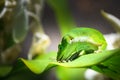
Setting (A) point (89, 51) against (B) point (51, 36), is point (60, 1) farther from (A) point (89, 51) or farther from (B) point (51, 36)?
(A) point (89, 51)

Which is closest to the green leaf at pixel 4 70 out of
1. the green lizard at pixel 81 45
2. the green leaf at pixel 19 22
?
the green leaf at pixel 19 22

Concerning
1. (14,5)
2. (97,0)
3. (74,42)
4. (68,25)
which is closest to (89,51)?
(74,42)

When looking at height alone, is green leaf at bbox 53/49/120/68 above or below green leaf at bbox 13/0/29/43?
below

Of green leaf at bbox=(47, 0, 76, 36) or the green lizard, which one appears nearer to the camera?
the green lizard

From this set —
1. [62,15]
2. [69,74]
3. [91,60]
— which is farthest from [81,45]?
[62,15]

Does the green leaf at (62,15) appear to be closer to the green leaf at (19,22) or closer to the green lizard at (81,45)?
the green leaf at (19,22)

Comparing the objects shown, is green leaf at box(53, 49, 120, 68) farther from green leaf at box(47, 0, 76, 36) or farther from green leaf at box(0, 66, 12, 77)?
green leaf at box(47, 0, 76, 36)

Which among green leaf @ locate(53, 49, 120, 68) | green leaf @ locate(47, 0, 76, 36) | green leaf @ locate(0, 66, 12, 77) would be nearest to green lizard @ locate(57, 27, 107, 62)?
green leaf @ locate(53, 49, 120, 68)

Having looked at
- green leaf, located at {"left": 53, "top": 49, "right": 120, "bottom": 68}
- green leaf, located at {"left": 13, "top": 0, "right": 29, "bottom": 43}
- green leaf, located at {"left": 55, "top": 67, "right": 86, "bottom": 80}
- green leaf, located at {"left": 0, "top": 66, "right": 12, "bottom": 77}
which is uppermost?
green leaf, located at {"left": 13, "top": 0, "right": 29, "bottom": 43}

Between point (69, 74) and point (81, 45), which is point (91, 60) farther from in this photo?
point (69, 74)
